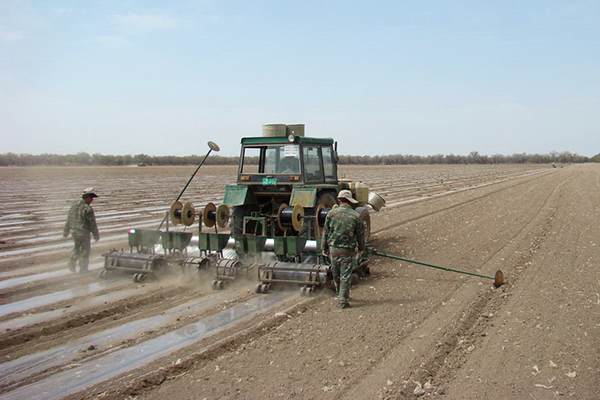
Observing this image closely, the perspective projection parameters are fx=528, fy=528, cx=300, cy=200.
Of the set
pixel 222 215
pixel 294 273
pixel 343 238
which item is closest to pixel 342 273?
pixel 343 238

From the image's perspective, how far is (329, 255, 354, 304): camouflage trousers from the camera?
23.4 ft

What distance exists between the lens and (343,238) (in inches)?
291

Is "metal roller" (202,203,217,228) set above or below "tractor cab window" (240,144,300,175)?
below

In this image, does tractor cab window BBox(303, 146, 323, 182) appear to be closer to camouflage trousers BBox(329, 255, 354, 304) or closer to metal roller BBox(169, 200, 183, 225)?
camouflage trousers BBox(329, 255, 354, 304)

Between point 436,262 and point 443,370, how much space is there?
510cm

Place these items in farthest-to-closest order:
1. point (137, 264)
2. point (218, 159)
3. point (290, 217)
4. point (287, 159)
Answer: point (218, 159) → point (287, 159) → point (290, 217) → point (137, 264)

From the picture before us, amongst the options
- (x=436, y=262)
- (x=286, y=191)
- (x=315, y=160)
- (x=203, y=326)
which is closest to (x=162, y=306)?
(x=203, y=326)

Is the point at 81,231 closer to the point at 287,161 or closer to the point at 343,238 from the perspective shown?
the point at 287,161

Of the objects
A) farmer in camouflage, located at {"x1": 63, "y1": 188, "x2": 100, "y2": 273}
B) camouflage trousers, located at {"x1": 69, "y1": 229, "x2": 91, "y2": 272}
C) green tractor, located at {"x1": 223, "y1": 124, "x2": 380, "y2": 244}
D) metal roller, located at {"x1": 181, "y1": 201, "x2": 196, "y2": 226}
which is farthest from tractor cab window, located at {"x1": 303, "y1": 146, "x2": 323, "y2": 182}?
camouflage trousers, located at {"x1": 69, "y1": 229, "x2": 91, "y2": 272}

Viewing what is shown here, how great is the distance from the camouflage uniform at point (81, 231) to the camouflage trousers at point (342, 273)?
438cm

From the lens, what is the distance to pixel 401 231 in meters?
14.0

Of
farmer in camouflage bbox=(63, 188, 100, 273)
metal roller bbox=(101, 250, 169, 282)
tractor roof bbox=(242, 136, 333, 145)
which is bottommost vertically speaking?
metal roller bbox=(101, 250, 169, 282)

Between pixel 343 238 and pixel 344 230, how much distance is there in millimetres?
114

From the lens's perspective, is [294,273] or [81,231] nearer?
[294,273]
